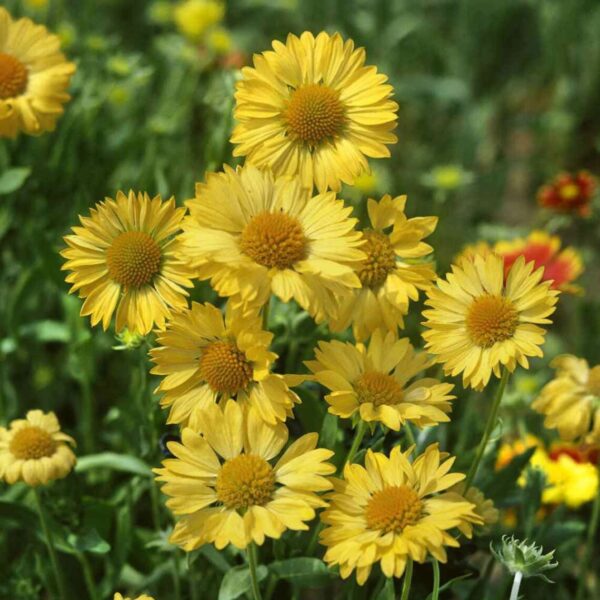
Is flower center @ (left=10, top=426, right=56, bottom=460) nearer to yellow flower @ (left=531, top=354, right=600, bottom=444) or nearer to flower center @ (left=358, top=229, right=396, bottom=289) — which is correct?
flower center @ (left=358, top=229, right=396, bottom=289)

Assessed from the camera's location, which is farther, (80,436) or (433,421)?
(80,436)

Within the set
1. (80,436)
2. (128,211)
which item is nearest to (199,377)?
(128,211)

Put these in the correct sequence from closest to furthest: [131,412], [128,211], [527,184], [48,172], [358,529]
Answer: [358,529] → [128,211] → [131,412] → [48,172] → [527,184]

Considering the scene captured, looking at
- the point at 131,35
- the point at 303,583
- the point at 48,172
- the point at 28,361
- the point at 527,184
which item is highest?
the point at 131,35

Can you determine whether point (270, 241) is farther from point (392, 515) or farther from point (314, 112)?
point (392, 515)

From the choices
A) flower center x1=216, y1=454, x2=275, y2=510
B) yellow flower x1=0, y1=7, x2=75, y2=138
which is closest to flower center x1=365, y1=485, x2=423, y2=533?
flower center x1=216, y1=454, x2=275, y2=510

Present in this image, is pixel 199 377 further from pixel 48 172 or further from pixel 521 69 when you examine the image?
pixel 521 69
